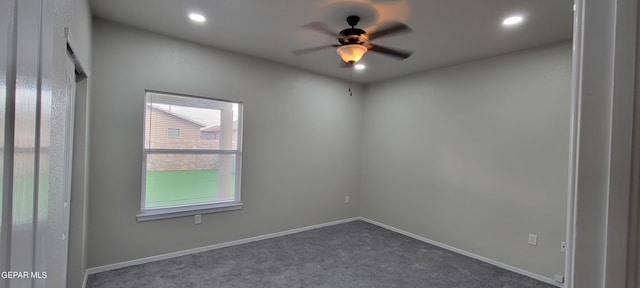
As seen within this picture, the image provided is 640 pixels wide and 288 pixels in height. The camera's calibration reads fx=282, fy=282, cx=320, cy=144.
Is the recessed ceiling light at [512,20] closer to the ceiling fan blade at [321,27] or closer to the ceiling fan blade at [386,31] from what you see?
the ceiling fan blade at [386,31]

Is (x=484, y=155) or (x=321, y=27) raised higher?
(x=321, y=27)

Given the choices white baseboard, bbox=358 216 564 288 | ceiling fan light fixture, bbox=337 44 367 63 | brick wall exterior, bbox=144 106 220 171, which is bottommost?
white baseboard, bbox=358 216 564 288

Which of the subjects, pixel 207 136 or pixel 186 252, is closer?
pixel 186 252

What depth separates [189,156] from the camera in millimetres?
3465

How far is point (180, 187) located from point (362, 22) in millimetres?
2794

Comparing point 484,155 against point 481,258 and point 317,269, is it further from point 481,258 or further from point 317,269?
point 317,269

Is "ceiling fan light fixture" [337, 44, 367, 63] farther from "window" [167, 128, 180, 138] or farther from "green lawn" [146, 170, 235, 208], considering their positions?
"green lawn" [146, 170, 235, 208]

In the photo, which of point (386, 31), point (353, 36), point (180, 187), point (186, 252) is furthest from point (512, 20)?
point (186, 252)

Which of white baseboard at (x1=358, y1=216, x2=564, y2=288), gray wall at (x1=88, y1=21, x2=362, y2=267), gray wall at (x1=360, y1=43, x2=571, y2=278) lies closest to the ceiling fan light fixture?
gray wall at (x1=88, y1=21, x2=362, y2=267)

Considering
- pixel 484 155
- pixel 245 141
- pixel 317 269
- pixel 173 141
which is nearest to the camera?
pixel 317 269

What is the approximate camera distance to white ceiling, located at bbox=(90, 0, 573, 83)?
2387mm

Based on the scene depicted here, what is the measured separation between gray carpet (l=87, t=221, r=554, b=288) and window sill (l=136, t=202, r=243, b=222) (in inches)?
19.4

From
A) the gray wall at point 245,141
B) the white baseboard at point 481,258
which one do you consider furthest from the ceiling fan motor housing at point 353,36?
the white baseboard at point 481,258

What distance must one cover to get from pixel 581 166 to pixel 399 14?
8.17ft
